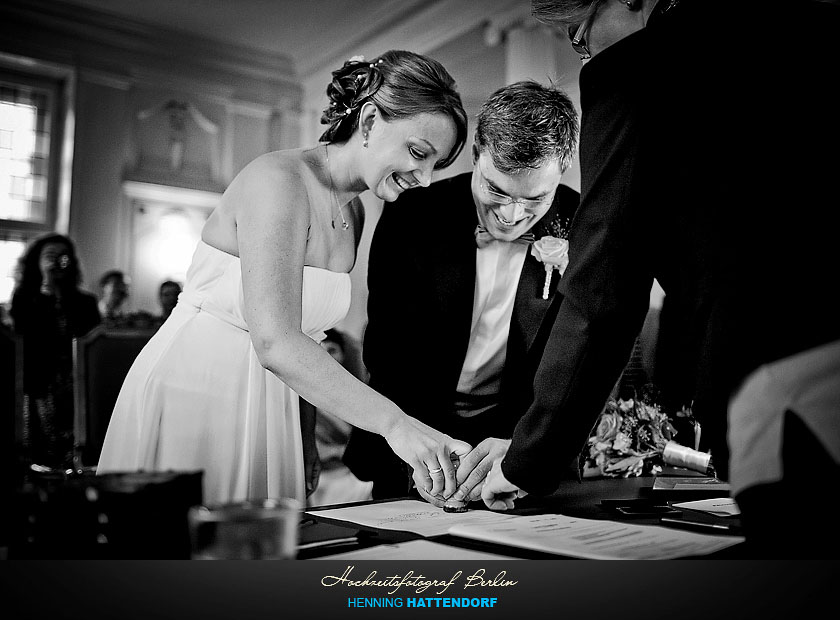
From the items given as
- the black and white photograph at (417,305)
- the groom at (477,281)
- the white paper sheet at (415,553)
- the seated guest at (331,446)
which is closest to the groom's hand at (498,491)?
the black and white photograph at (417,305)

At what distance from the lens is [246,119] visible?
1360 mm

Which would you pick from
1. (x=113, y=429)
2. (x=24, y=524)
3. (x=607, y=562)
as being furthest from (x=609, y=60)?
(x=113, y=429)

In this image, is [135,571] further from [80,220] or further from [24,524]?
[80,220]

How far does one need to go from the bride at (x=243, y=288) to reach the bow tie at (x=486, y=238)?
0.73ft

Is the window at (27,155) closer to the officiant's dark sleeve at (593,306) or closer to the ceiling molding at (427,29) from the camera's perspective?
the ceiling molding at (427,29)

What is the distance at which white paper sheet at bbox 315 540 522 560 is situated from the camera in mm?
740

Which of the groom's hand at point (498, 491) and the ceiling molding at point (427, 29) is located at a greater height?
the ceiling molding at point (427, 29)

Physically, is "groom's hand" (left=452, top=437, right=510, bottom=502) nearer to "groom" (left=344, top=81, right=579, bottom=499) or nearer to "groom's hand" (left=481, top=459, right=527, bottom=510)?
"groom's hand" (left=481, top=459, right=527, bottom=510)

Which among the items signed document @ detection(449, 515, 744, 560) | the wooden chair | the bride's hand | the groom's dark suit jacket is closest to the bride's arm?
the bride's hand

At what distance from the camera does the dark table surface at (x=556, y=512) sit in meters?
0.77

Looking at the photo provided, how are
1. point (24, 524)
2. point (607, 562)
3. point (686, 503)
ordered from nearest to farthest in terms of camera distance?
point (24, 524), point (607, 562), point (686, 503)

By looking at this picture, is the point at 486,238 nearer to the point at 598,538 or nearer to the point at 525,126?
the point at 525,126

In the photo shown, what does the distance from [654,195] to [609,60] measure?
18 cm

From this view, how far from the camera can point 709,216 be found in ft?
2.52
